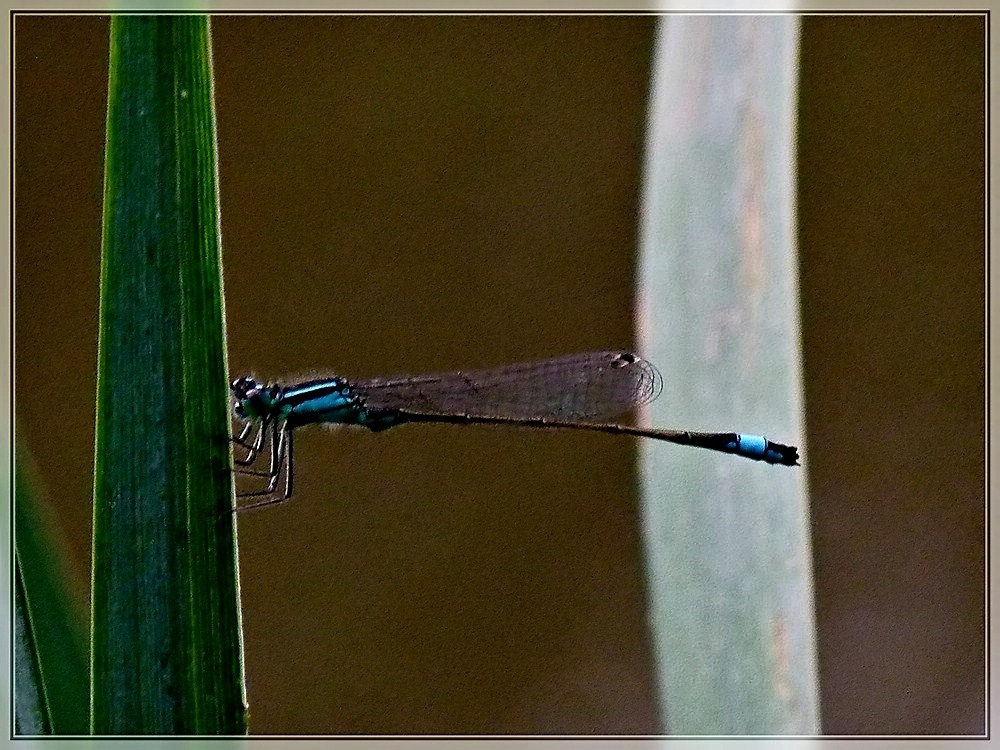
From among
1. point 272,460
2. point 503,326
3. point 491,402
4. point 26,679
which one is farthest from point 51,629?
point 503,326

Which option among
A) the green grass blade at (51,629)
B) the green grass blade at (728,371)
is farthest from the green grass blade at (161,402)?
the green grass blade at (728,371)

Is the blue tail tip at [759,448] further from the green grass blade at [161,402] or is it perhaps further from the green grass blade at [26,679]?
the green grass blade at [26,679]

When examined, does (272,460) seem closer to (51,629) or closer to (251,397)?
(251,397)

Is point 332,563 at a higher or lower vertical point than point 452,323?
lower

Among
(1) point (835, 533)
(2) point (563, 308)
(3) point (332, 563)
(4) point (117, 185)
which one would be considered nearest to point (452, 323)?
(2) point (563, 308)

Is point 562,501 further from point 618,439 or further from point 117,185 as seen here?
point 117,185
